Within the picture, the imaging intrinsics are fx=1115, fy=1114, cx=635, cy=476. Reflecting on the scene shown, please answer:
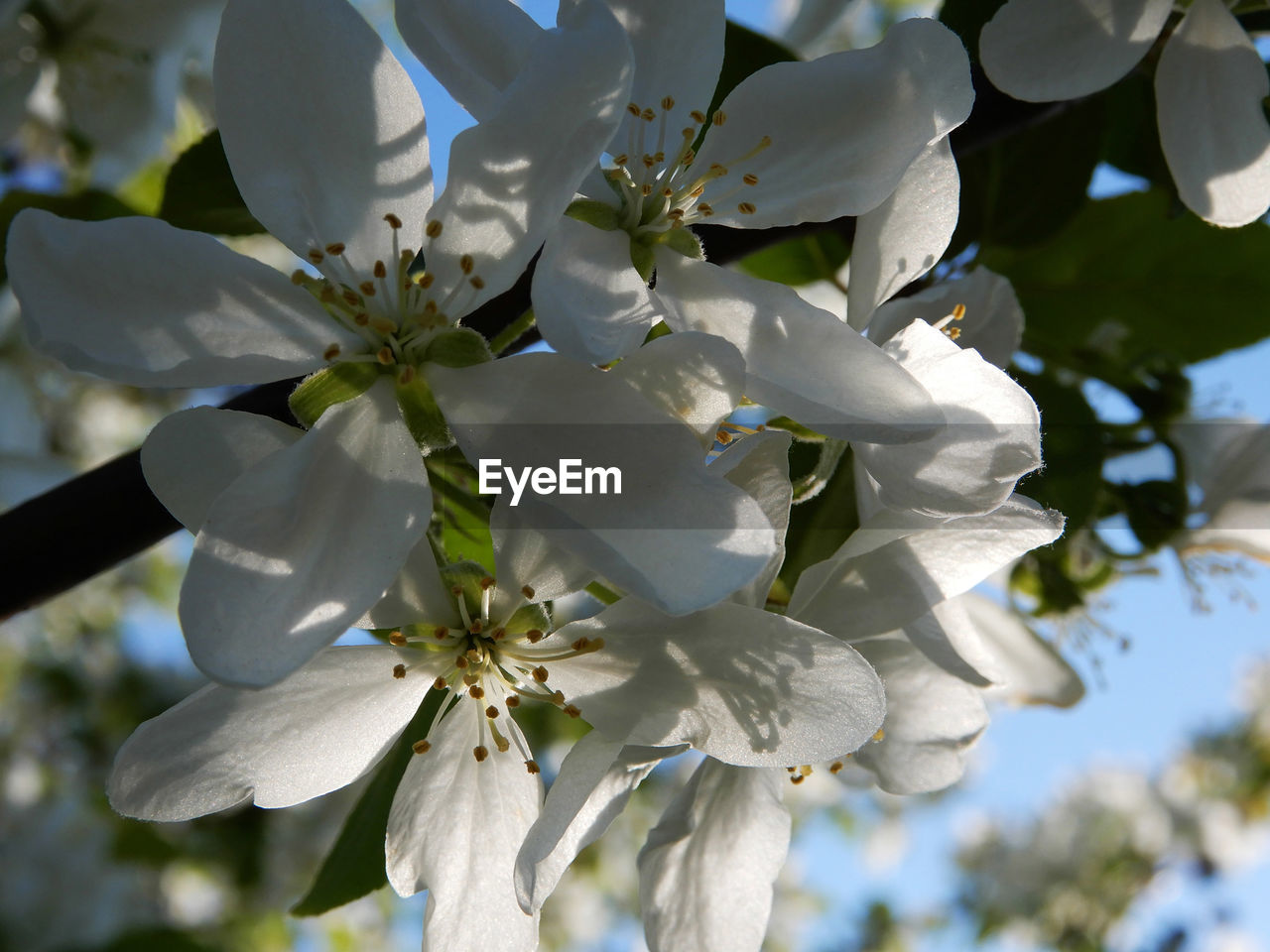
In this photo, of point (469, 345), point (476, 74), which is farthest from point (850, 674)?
point (476, 74)

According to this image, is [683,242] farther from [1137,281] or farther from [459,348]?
[1137,281]

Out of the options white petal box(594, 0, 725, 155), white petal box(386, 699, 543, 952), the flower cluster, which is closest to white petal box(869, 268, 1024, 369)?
the flower cluster

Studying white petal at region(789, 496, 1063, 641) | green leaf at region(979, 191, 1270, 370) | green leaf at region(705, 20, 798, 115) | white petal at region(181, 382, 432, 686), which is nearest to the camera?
white petal at region(181, 382, 432, 686)

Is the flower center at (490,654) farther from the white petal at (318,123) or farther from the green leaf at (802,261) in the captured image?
the green leaf at (802,261)

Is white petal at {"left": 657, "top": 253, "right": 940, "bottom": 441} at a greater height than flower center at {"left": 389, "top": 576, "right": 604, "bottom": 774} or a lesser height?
greater

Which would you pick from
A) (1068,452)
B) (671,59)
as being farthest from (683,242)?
(1068,452)

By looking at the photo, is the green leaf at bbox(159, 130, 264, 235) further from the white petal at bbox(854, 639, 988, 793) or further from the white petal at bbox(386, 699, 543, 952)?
the white petal at bbox(854, 639, 988, 793)
